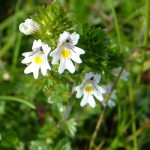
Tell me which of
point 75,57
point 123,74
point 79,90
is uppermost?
point 123,74

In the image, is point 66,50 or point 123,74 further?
point 123,74

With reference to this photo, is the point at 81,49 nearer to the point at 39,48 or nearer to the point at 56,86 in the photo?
the point at 39,48

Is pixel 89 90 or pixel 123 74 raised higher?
pixel 123 74

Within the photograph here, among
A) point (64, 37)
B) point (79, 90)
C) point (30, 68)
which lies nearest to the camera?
point (64, 37)

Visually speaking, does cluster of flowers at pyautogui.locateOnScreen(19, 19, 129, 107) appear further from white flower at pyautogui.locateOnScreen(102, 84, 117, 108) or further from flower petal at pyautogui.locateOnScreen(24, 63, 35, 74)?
white flower at pyautogui.locateOnScreen(102, 84, 117, 108)

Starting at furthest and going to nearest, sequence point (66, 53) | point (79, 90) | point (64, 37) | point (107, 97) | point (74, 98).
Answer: point (107, 97) → point (74, 98) → point (79, 90) → point (66, 53) → point (64, 37)

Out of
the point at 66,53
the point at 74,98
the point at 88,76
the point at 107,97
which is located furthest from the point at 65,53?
the point at 107,97

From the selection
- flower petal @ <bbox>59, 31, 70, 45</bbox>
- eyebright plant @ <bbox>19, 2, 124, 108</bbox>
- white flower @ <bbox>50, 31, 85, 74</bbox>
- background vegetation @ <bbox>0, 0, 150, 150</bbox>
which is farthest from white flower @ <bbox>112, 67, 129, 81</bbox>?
flower petal @ <bbox>59, 31, 70, 45</bbox>

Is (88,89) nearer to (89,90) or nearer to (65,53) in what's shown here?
(89,90)
